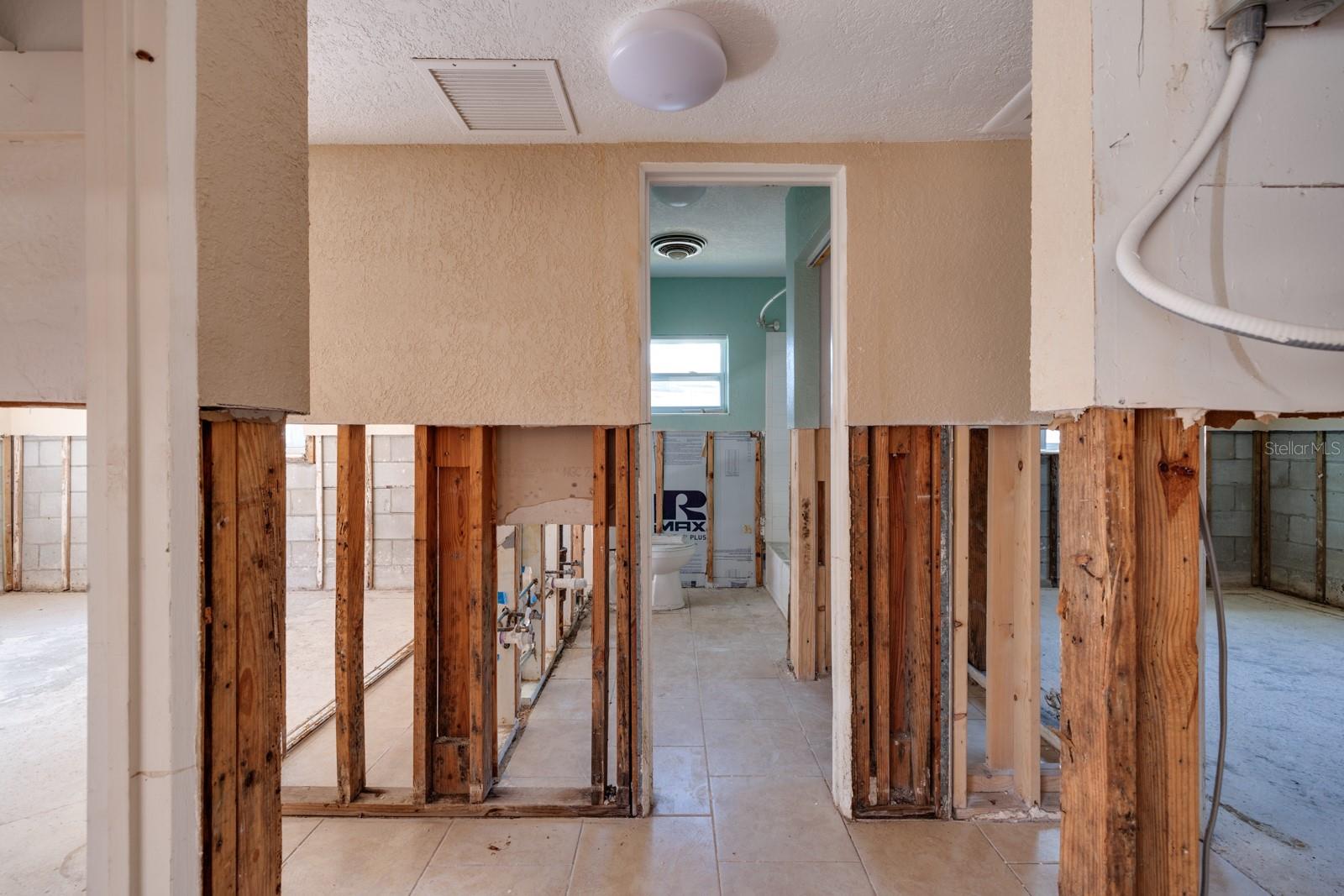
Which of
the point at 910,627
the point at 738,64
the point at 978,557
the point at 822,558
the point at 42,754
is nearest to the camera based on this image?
the point at 738,64

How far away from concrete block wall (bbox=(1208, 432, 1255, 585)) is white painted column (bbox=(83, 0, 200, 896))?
6538 millimetres

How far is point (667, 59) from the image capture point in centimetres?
144

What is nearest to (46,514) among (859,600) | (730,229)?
(730,229)

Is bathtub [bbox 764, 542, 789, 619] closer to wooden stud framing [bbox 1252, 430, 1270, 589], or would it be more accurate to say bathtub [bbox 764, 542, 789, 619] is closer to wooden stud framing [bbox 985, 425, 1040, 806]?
wooden stud framing [bbox 985, 425, 1040, 806]

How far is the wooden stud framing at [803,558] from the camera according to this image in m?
3.14

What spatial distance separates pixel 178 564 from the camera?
0.72 meters

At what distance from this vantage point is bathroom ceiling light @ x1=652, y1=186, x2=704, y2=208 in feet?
10.3

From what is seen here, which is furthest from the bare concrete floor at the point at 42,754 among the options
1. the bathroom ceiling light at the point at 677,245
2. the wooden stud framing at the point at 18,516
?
the bathroom ceiling light at the point at 677,245

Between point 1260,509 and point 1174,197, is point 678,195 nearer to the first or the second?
point 1174,197

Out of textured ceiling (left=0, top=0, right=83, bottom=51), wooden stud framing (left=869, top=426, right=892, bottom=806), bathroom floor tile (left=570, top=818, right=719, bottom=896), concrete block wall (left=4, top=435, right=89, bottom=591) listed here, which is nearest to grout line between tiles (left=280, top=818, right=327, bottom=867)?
bathroom floor tile (left=570, top=818, right=719, bottom=896)

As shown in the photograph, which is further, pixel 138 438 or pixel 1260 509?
pixel 1260 509

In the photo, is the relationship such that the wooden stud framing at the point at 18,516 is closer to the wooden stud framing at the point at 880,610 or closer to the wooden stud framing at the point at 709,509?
the wooden stud framing at the point at 709,509

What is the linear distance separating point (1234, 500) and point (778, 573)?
3.94 m

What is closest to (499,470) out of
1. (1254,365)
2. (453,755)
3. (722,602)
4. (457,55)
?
(453,755)
